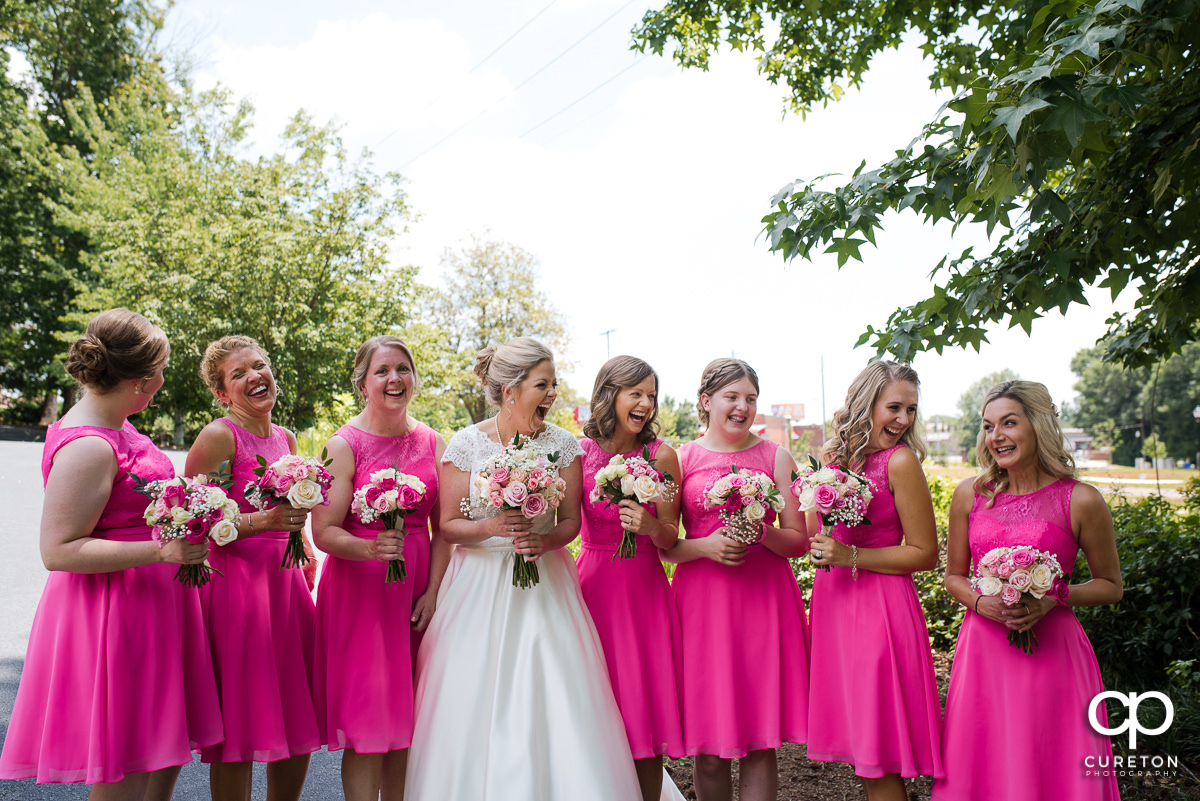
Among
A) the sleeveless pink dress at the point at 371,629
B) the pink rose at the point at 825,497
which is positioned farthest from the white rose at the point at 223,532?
the pink rose at the point at 825,497

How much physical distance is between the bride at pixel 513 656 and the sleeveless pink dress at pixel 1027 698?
1.60 metres

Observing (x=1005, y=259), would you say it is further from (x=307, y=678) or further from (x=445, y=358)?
(x=445, y=358)

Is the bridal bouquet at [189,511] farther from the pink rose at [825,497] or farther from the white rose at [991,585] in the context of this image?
the white rose at [991,585]

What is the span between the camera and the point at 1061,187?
207 inches

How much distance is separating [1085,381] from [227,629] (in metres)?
113

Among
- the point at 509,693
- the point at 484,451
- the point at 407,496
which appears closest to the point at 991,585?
the point at 509,693

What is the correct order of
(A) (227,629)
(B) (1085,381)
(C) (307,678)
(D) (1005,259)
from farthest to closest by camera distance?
(B) (1085,381) < (D) (1005,259) < (C) (307,678) < (A) (227,629)

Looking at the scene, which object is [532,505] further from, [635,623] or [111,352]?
[111,352]

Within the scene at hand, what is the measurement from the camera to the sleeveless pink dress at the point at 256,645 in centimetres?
358

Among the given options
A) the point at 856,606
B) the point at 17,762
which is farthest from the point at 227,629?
the point at 856,606

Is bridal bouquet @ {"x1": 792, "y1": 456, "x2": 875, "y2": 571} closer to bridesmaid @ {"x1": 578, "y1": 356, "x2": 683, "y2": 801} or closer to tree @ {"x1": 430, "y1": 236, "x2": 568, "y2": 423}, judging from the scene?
bridesmaid @ {"x1": 578, "y1": 356, "x2": 683, "y2": 801}

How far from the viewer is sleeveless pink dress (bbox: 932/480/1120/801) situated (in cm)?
338

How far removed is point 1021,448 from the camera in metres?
3.71

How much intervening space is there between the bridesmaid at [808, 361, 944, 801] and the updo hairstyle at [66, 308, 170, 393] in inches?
132
